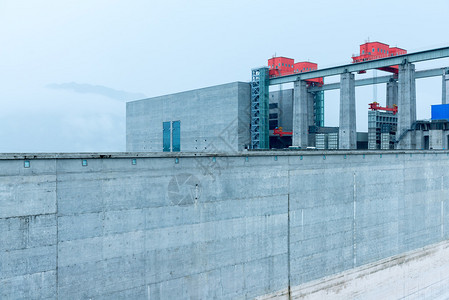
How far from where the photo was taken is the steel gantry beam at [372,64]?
43.8 m

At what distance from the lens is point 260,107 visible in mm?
59375

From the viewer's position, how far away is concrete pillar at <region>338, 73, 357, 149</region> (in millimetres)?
51969

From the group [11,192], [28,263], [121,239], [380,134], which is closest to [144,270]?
[121,239]

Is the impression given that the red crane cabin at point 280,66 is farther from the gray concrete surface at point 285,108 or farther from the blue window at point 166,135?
the blue window at point 166,135

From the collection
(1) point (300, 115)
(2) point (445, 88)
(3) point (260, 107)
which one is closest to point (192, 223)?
(3) point (260, 107)

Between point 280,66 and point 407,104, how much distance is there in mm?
21414

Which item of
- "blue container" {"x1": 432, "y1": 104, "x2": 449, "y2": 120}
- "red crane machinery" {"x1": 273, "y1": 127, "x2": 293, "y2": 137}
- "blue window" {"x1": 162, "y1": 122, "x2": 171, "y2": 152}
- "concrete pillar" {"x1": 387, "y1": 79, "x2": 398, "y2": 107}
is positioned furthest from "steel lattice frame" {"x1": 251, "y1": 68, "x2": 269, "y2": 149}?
"blue container" {"x1": 432, "y1": 104, "x2": 449, "y2": 120}

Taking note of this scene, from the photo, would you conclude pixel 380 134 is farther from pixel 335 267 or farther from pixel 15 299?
pixel 15 299

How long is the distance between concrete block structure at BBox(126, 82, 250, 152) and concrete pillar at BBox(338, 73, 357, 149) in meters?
15.0

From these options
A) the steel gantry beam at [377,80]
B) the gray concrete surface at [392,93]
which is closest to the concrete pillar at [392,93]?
the gray concrete surface at [392,93]

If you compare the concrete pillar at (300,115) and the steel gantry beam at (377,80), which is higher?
the steel gantry beam at (377,80)

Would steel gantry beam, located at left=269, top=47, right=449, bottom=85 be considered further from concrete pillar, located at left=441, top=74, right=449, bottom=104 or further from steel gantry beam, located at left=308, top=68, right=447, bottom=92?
concrete pillar, located at left=441, top=74, right=449, bottom=104

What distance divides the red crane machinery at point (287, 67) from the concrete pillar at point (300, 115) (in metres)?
3.70

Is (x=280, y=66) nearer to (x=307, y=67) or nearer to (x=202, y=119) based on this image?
(x=307, y=67)
